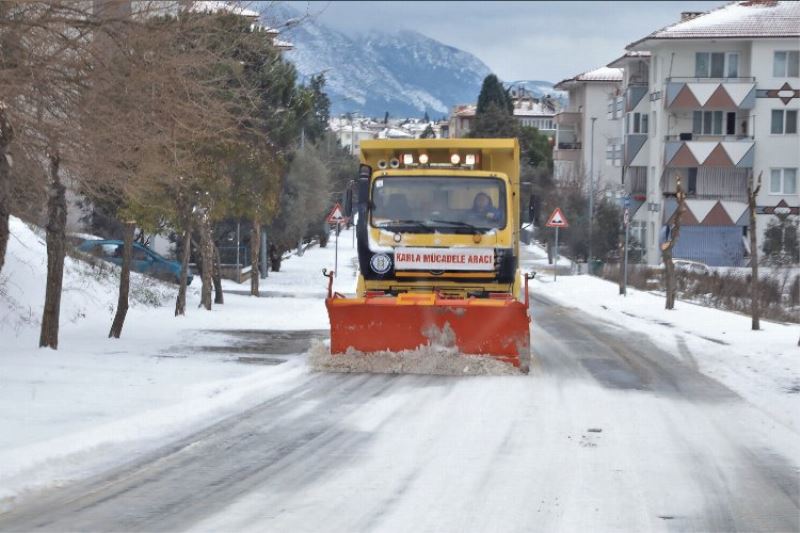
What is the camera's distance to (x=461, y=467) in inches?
378

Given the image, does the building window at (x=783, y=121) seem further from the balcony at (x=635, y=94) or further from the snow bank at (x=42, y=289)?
the snow bank at (x=42, y=289)

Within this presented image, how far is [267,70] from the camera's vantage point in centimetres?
2930

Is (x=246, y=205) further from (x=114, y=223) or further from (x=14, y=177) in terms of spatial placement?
(x=114, y=223)

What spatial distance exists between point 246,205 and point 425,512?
2124cm

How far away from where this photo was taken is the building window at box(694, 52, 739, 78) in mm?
58188

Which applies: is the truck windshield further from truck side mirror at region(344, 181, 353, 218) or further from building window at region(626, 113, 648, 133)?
building window at region(626, 113, 648, 133)

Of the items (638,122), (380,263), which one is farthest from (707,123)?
(380,263)

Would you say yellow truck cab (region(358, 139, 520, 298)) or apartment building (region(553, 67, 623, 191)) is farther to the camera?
apartment building (region(553, 67, 623, 191))

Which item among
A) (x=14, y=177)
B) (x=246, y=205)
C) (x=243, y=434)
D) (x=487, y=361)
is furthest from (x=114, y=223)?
(x=243, y=434)

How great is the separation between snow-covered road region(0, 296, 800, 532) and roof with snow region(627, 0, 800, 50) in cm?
4505

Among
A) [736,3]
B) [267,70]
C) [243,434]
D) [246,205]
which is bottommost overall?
[243,434]

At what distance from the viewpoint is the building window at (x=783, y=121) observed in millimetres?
57750

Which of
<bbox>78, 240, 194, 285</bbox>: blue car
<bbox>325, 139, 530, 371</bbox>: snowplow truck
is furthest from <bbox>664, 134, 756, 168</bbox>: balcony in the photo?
<bbox>325, 139, 530, 371</bbox>: snowplow truck

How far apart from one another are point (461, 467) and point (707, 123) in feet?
171
